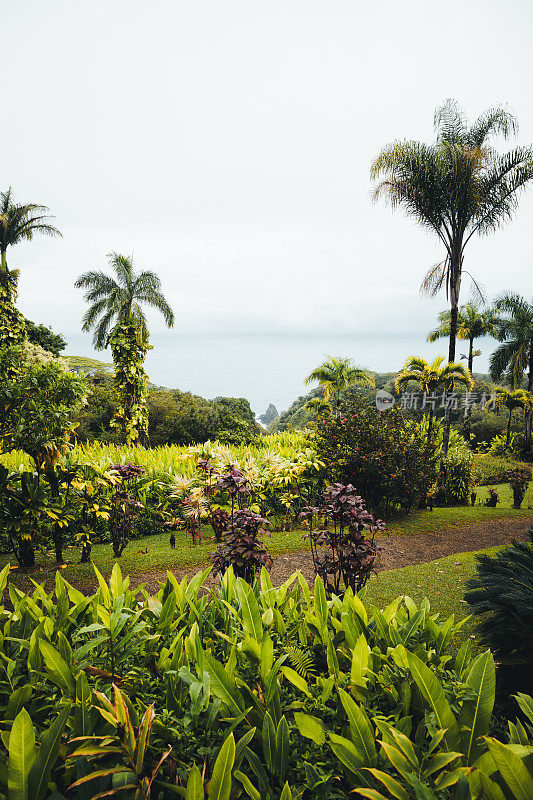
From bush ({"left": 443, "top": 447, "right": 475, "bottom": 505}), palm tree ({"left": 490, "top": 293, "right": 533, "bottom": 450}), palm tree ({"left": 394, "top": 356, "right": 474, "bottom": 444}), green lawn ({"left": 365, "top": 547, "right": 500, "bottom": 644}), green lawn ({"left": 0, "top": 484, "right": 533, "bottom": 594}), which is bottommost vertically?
green lawn ({"left": 0, "top": 484, "right": 533, "bottom": 594})

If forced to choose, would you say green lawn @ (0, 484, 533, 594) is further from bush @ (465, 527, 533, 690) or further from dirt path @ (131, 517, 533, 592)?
bush @ (465, 527, 533, 690)

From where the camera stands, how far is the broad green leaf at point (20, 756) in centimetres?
119

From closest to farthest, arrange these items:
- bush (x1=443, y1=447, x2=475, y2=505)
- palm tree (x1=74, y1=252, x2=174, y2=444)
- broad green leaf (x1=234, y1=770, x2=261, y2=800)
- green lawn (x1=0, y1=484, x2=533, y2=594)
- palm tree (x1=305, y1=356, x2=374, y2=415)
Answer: broad green leaf (x1=234, y1=770, x2=261, y2=800) → green lawn (x1=0, y1=484, x2=533, y2=594) → bush (x1=443, y1=447, x2=475, y2=505) → palm tree (x1=74, y1=252, x2=174, y2=444) → palm tree (x1=305, y1=356, x2=374, y2=415)

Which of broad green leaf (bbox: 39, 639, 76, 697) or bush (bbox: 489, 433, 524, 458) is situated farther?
bush (bbox: 489, 433, 524, 458)

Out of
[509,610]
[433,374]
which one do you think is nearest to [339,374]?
[433,374]

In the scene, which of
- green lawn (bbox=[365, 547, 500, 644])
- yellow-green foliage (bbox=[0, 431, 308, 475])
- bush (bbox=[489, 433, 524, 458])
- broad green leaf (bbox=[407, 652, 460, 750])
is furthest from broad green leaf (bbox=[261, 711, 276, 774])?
bush (bbox=[489, 433, 524, 458])

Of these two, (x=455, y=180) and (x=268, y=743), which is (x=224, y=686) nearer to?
(x=268, y=743)

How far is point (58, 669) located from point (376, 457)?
7.53 meters

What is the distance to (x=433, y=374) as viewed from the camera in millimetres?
12062

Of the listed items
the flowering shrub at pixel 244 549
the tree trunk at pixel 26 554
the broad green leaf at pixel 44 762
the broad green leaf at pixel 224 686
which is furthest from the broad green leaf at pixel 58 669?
the tree trunk at pixel 26 554

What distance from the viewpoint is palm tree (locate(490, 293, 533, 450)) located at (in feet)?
77.8

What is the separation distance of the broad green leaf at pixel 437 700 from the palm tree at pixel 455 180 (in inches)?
467

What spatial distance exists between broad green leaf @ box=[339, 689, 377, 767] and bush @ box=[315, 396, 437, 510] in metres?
7.31

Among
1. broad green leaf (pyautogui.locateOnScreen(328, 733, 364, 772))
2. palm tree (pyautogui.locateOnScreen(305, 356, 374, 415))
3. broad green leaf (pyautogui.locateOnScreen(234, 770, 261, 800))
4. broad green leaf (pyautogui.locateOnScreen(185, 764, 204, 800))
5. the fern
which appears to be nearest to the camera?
broad green leaf (pyautogui.locateOnScreen(185, 764, 204, 800))
